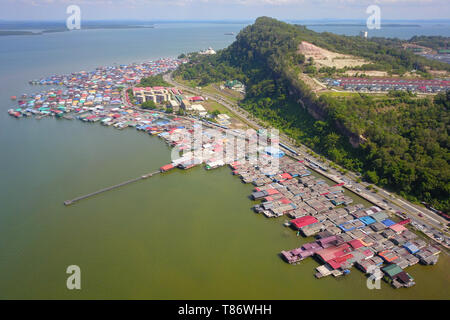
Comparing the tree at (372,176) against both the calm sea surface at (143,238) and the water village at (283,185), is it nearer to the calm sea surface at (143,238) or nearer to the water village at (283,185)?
the water village at (283,185)

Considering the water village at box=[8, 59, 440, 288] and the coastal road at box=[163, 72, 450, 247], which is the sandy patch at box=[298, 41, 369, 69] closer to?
the water village at box=[8, 59, 440, 288]

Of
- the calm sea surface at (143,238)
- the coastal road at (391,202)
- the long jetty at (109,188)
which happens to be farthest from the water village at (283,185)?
the coastal road at (391,202)

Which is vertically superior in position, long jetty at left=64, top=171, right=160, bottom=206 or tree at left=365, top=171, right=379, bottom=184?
tree at left=365, top=171, right=379, bottom=184

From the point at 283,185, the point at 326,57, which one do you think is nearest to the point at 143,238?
the point at 283,185

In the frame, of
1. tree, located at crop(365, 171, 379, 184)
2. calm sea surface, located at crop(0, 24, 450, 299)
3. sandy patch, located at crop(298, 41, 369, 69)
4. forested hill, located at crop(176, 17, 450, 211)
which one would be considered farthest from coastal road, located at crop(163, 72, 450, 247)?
sandy patch, located at crop(298, 41, 369, 69)

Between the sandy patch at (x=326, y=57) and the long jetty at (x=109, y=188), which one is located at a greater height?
the sandy patch at (x=326, y=57)

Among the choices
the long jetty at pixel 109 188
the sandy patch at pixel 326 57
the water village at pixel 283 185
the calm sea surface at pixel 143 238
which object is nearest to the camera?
the calm sea surface at pixel 143 238
